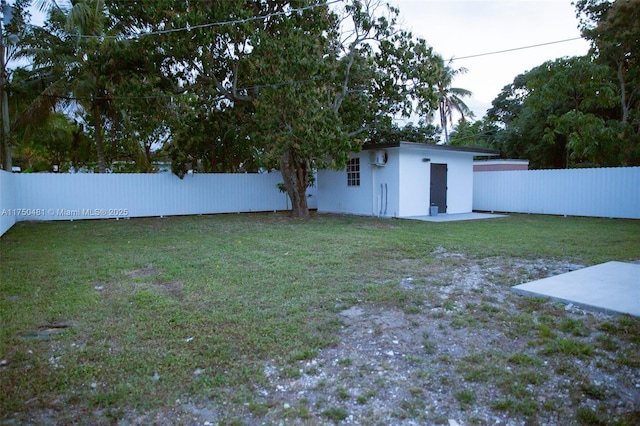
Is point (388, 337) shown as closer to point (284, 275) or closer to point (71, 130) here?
point (284, 275)

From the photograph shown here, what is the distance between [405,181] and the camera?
12844 millimetres

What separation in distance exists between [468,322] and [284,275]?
2.48 metres

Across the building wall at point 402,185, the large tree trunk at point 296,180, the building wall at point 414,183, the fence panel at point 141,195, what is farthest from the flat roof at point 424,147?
the fence panel at point 141,195

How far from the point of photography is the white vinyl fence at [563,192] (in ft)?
39.4

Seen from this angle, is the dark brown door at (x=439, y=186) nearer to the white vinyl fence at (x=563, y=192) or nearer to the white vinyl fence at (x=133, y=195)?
the white vinyl fence at (x=563, y=192)

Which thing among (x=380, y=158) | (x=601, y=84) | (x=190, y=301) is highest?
(x=601, y=84)

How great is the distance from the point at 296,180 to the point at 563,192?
864 centimetres

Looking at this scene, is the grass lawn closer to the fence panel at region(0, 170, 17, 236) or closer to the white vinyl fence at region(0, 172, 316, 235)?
the fence panel at region(0, 170, 17, 236)

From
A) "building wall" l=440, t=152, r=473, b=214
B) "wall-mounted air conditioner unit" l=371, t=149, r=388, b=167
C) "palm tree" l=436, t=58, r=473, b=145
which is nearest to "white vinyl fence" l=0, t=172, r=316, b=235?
"wall-mounted air conditioner unit" l=371, t=149, r=388, b=167

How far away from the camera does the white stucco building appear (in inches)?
505

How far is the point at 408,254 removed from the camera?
686cm

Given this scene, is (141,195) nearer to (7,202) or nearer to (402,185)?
(7,202)

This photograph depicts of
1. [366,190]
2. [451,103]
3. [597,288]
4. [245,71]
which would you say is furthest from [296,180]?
[451,103]

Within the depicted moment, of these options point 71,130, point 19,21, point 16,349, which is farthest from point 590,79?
point 71,130
